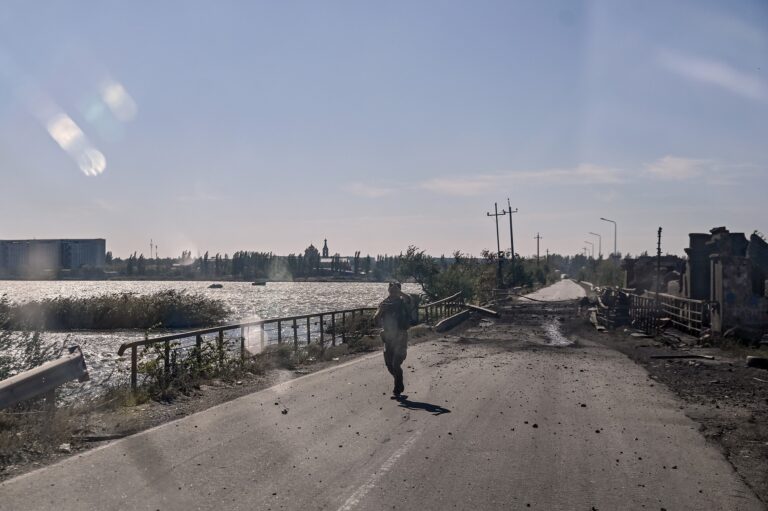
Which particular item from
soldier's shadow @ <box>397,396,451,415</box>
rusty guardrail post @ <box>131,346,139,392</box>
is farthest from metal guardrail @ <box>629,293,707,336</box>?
rusty guardrail post @ <box>131,346,139,392</box>

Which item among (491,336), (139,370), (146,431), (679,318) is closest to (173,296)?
(491,336)

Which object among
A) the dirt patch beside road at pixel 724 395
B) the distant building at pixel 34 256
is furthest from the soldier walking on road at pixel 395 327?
the distant building at pixel 34 256

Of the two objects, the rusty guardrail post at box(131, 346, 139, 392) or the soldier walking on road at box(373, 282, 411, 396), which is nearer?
the soldier walking on road at box(373, 282, 411, 396)

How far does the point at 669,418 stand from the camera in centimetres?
1045

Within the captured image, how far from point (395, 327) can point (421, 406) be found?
79.9 inches

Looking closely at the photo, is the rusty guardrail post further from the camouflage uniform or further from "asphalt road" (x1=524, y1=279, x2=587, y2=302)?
"asphalt road" (x1=524, y1=279, x2=587, y2=302)

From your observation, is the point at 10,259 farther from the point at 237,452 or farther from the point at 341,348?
the point at 237,452

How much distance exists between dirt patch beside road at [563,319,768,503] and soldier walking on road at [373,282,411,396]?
475 cm

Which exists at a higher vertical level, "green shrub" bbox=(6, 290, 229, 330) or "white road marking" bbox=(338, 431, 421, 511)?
"white road marking" bbox=(338, 431, 421, 511)

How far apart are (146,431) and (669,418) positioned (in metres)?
7.53

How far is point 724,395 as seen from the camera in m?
12.9

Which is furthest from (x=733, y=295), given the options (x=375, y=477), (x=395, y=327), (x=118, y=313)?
(x=118, y=313)

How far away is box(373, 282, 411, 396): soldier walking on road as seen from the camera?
12320 millimetres

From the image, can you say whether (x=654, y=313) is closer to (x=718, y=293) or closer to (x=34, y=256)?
(x=718, y=293)
